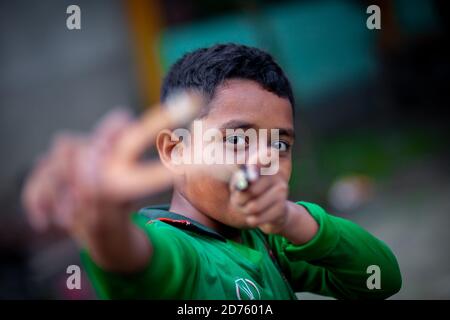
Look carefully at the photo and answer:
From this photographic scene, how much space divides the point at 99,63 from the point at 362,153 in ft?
4.76

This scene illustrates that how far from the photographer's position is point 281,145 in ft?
2.16

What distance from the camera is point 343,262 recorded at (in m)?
0.67

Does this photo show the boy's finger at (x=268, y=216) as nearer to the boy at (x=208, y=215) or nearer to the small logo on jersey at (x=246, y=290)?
the boy at (x=208, y=215)

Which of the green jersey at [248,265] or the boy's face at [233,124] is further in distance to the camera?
the boy's face at [233,124]

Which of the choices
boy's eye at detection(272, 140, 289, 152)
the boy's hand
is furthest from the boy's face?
the boy's hand

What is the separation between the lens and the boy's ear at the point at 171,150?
0.66m

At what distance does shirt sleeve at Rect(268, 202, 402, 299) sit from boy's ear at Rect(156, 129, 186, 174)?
16cm

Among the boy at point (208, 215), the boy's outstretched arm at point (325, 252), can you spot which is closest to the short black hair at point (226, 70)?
the boy at point (208, 215)

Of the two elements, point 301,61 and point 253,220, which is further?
point 301,61

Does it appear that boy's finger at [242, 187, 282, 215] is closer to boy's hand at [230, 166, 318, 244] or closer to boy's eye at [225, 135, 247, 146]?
boy's hand at [230, 166, 318, 244]

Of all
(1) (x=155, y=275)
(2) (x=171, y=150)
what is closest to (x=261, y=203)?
(1) (x=155, y=275)

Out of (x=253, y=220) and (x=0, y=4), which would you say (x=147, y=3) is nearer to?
(x=0, y=4)
